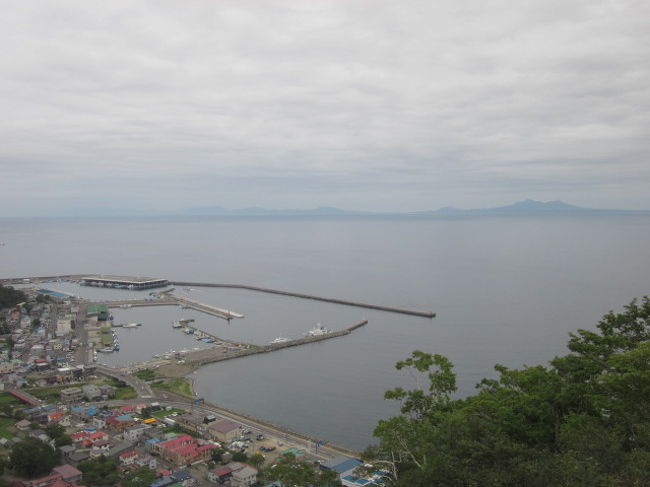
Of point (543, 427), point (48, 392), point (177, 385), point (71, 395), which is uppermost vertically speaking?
point (543, 427)

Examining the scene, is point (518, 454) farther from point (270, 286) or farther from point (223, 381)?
point (270, 286)

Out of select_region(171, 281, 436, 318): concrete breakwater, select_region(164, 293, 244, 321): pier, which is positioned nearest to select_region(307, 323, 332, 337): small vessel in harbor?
select_region(171, 281, 436, 318): concrete breakwater

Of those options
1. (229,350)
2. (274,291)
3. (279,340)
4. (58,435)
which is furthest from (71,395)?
(274,291)

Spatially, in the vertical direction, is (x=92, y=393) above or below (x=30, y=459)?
below

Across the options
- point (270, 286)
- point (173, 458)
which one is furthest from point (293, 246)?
point (173, 458)

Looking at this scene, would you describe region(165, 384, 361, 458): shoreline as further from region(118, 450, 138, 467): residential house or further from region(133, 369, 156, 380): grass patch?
region(118, 450, 138, 467): residential house

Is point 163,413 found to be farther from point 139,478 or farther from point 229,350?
point 229,350

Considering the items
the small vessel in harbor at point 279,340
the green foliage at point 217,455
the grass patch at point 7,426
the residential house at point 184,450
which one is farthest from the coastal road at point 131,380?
the small vessel in harbor at point 279,340

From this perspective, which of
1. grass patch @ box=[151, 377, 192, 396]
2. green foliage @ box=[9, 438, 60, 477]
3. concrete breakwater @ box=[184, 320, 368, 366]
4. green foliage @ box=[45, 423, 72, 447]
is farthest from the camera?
concrete breakwater @ box=[184, 320, 368, 366]
